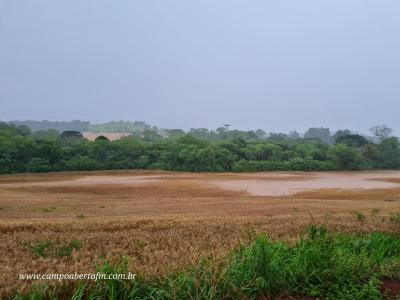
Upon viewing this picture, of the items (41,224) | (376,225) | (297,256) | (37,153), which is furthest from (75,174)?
(297,256)

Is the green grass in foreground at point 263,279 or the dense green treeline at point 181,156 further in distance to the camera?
the dense green treeline at point 181,156

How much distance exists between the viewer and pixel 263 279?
17.2 feet

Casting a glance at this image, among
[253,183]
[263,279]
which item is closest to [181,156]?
[253,183]

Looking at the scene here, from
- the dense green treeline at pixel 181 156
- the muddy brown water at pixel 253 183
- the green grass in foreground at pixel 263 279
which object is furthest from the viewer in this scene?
the dense green treeline at pixel 181 156

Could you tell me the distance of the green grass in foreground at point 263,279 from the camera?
483 centimetres

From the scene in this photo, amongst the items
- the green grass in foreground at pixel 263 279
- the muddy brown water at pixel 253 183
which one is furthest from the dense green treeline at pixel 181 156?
the green grass in foreground at pixel 263 279

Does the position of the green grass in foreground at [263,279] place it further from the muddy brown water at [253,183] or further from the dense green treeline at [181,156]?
the dense green treeline at [181,156]

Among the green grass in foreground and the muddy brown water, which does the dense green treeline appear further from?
the green grass in foreground

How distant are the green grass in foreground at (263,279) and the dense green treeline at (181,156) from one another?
56.5 metres

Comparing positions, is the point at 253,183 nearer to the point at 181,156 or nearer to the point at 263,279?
the point at 181,156

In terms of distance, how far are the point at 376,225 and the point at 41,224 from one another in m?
11.1

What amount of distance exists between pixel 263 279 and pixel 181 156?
61.2m

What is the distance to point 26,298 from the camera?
454 centimetres

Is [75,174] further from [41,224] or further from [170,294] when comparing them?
[170,294]
